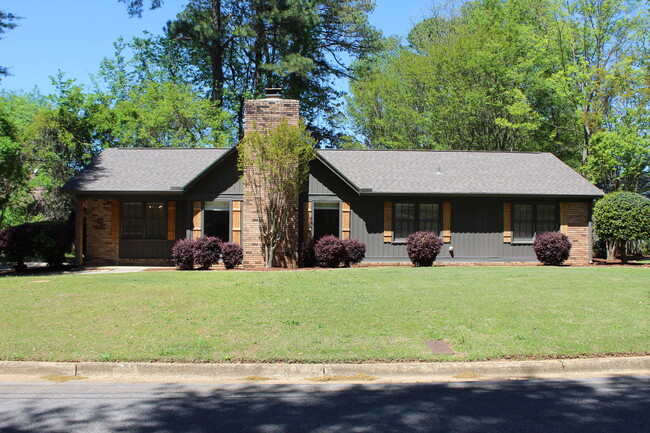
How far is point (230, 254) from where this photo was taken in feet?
56.2

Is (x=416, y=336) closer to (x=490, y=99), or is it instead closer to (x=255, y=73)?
(x=490, y=99)

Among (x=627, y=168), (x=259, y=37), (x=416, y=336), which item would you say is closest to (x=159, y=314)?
(x=416, y=336)

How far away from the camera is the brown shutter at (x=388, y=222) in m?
18.9

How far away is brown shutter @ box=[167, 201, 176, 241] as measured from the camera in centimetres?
1878

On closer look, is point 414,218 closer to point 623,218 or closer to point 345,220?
point 345,220

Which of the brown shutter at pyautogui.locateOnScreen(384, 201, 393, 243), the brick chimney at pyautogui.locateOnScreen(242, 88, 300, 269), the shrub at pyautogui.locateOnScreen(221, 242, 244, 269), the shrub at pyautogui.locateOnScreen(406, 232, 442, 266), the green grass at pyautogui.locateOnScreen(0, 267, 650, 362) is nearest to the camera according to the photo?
the green grass at pyautogui.locateOnScreen(0, 267, 650, 362)

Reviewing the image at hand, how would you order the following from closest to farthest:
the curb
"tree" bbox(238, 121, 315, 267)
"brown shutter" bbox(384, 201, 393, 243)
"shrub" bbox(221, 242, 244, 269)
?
1. the curb
2. "tree" bbox(238, 121, 315, 267)
3. "shrub" bbox(221, 242, 244, 269)
4. "brown shutter" bbox(384, 201, 393, 243)

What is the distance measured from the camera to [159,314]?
29.8 feet

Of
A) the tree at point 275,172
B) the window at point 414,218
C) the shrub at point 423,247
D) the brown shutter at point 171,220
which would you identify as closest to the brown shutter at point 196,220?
the brown shutter at point 171,220

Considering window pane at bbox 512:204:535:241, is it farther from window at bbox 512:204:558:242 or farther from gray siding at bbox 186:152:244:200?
gray siding at bbox 186:152:244:200

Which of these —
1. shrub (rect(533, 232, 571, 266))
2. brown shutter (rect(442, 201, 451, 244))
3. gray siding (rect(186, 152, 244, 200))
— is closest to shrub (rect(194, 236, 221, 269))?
gray siding (rect(186, 152, 244, 200))

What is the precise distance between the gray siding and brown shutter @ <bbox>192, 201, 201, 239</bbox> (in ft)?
0.89

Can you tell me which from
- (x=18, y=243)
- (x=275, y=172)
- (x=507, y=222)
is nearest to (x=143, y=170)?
(x=18, y=243)

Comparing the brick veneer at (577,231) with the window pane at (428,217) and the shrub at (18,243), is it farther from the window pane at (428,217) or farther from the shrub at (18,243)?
the shrub at (18,243)
